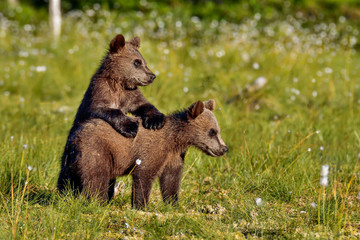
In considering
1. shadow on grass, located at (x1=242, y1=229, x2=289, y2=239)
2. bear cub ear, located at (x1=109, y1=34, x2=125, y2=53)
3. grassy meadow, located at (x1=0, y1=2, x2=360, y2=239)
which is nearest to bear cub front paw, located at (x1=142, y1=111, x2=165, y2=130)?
grassy meadow, located at (x1=0, y1=2, x2=360, y2=239)

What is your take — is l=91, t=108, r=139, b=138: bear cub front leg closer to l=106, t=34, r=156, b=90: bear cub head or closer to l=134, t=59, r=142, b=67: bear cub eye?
l=106, t=34, r=156, b=90: bear cub head

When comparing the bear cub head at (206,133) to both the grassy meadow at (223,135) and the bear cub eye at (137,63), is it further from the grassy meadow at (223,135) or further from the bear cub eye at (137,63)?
the bear cub eye at (137,63)

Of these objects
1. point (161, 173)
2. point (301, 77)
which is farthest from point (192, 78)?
point (161, 173)

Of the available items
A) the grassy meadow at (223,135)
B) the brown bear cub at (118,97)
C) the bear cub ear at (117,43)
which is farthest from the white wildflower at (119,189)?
the bear cub ear at (117,43)

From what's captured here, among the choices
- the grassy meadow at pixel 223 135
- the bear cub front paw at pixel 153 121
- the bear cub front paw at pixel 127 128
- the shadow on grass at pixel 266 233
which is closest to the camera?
the shadow on grass at pixel 266 233

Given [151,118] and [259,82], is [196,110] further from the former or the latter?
[259,82]

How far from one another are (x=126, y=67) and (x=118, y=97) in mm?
356

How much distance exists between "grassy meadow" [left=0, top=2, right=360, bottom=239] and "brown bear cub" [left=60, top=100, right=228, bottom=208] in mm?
208

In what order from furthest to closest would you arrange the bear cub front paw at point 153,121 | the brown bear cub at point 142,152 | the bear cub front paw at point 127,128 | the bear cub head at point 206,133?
the bear cub head at point 206,133, the bear cub front paw at point 153,121, the bear cub front paw at point 127,128, the brown bear cub at point 142,152

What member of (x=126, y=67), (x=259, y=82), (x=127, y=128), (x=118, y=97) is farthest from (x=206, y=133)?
(x=259, y=82)

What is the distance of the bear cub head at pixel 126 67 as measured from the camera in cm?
522

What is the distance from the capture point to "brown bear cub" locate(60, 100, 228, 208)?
461 cm

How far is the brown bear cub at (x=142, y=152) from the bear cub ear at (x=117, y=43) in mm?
965

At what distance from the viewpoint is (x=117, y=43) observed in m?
5.26
